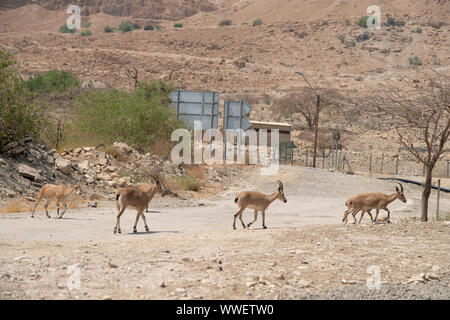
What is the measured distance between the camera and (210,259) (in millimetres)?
11133

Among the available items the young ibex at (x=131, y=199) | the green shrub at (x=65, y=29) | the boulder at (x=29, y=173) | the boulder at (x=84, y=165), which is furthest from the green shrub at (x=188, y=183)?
the green shrub at (x=65, y=29)

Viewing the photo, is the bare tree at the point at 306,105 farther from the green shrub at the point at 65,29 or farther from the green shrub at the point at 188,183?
the green shrub at the point at 65,29

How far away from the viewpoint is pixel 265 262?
1106cm

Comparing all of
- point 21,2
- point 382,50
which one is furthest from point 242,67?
point 21,2

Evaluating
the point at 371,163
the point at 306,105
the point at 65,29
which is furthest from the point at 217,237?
the point at 65,29

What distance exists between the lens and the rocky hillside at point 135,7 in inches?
5812

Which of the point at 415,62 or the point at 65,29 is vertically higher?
the point at 65,29

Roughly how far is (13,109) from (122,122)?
34.5 ft

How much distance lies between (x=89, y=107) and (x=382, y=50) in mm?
78016

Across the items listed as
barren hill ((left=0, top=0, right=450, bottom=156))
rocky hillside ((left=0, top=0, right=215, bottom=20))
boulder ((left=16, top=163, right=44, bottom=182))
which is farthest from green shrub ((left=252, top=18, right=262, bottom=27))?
boulder ((left=16, top=163, right=44, bottom=182))

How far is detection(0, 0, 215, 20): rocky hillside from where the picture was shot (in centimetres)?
14762

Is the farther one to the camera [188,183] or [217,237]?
[188,183]

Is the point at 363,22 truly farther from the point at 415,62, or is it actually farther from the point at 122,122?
the point at 122,122

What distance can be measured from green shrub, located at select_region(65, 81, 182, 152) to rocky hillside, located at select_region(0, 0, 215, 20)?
11502cm
